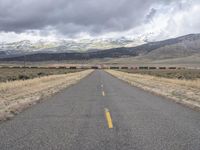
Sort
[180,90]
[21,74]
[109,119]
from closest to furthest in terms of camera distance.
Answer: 1. [109,119]
2. [180,90]
3. [21,74]

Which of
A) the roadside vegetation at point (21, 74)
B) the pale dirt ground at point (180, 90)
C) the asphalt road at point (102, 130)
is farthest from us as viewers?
the roadside vegetation at point (21, 74)

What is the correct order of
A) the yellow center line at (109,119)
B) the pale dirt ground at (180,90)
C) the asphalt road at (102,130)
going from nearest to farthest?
the asphalt road at (102,130) → the yellow center line at (109,119) → the pale dirt ground at (180,90)

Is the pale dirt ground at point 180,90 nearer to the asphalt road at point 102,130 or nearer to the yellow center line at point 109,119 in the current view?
the asphalt road at point 102,130

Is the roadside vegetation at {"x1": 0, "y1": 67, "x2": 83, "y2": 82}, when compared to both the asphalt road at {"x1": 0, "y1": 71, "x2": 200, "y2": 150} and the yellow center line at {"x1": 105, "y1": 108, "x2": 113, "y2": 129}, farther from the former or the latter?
the asphalt road at {"x1": 0, "y1": 71, "x2": 200, "y2": 150}

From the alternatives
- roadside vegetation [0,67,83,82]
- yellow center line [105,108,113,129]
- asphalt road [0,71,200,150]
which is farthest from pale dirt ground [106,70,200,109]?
roadside vegetation [0,67,83,82]

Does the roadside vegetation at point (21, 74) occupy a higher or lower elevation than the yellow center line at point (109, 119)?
lower

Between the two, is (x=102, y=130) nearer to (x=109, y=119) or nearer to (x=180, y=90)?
(x=109, y=119)

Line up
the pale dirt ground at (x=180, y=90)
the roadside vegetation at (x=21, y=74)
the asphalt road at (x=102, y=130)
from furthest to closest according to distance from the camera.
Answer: the roadside vegetation at (x=21, y=74), the pale dirt ground at (x=180, y=90), the asphalt road at (x=102, y=130)

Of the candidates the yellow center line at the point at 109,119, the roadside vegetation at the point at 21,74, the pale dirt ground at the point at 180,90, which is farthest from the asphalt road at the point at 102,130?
the roadside vegetation at the point at 21,74

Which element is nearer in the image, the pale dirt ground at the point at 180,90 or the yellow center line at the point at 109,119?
the yellow center line at the point at 109,119

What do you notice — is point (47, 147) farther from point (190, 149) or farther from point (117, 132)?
point (190, 149)

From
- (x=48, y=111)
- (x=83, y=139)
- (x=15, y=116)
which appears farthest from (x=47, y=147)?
(x=48, y=111)

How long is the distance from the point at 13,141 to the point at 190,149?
14.1ft

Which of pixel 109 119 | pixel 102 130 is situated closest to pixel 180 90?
pixel 109 119
